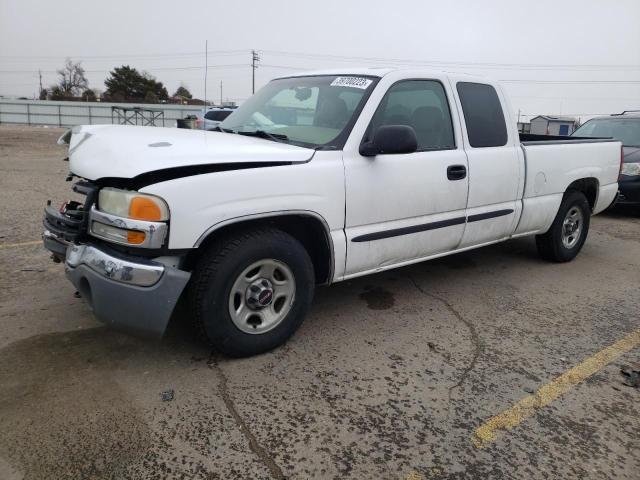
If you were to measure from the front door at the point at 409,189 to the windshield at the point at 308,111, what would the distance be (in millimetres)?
171

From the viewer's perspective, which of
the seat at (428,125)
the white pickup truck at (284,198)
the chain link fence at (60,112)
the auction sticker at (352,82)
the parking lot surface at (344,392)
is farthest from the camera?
the chain link fence at (60,112)

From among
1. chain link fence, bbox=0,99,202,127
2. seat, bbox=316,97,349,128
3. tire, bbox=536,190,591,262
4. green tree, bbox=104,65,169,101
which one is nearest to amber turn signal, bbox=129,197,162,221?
seat, bbox=316,97,349,128

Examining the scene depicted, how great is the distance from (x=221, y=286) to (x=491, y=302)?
2.58 meters

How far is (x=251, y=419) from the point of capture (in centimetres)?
264

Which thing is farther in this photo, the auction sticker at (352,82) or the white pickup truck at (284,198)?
the auction sticker at (352,82)

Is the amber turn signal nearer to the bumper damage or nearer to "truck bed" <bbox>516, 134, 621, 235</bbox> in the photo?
the bumper damage

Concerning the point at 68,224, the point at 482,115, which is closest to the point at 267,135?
the point at 68,224

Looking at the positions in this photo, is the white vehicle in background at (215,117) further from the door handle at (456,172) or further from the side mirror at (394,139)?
the door handle at (456,172)

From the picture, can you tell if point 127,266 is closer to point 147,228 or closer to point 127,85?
point 147,228

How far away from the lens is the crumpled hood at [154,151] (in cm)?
274

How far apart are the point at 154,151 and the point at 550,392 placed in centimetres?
268

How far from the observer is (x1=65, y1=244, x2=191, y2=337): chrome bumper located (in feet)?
8.86

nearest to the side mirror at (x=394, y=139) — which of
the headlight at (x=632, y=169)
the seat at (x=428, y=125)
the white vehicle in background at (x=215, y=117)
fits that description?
the seat at (x=428, y=125)

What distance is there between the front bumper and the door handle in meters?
2.23
